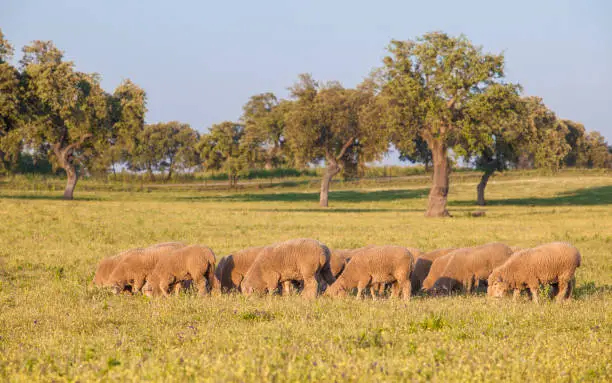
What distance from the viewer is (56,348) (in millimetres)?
8352

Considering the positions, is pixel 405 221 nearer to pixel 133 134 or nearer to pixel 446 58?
pixel 446 58

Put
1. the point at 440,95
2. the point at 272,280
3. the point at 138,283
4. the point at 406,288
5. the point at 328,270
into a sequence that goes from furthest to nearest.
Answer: the point at 440,95, the point at 138,283, the point at 328,270, the point at 272,280, the point at 406,288

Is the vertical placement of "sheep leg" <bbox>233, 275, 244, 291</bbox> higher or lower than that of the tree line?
lower

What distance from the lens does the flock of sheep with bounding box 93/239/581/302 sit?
1394 cm

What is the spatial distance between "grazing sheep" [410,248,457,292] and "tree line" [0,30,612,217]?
28375 millimetres

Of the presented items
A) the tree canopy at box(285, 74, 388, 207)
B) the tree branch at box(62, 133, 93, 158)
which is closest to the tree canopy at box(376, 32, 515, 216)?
the tree canopy at box(285, 74, 388, 207)

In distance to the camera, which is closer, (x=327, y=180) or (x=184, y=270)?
(x=184, y=270)

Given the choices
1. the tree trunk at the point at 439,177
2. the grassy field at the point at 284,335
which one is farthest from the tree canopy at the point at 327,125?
the grassy field at the point at 284,335

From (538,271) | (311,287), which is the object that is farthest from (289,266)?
(538,271)

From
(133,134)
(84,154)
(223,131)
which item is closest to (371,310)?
(133,134)

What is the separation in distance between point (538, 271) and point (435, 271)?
324cm

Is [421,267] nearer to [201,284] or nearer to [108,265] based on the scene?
[201,284]

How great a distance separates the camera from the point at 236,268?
15.9m

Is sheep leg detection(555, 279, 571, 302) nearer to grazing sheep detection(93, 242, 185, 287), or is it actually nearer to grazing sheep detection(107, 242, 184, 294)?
grazing sheep detection(107, 242, 184, 294)
